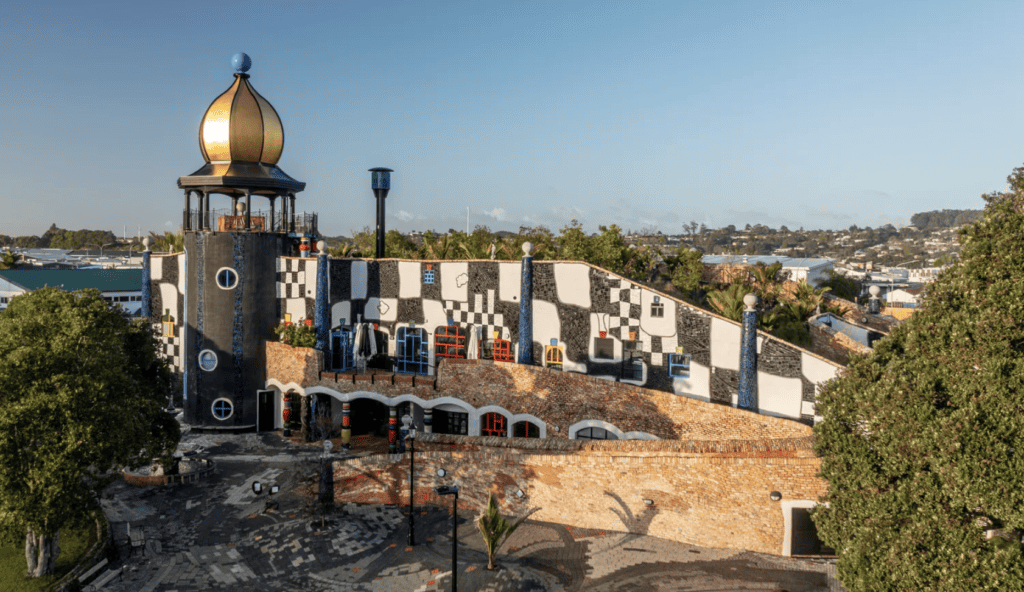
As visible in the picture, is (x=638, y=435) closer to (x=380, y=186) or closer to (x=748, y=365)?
(x=748, y=365)

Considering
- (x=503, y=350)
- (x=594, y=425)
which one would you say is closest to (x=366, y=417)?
(x=503, y=350)

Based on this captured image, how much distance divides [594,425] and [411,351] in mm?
8802

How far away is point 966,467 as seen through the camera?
9586mm

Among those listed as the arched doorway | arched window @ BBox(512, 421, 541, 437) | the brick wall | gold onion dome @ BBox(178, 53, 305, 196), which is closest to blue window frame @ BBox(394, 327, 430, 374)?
the arched doorway

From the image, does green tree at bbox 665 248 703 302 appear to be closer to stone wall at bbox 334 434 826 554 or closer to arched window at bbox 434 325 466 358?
arched window at bbox 434 325 466 358

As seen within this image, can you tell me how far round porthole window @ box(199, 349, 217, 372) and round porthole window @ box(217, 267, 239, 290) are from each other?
274 cm

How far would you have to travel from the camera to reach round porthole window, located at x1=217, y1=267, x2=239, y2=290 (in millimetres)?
27750

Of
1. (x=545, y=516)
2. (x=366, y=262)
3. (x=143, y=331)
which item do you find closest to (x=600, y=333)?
(x=545, y=516)

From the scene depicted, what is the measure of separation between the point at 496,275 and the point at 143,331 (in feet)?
38.7

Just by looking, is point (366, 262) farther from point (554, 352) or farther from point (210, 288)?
point (554, 352)

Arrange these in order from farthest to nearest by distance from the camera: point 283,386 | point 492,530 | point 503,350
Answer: point 283,386 → point 503,350 → point 492,530

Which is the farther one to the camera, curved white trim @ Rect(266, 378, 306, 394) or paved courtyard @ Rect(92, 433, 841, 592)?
curved white trim @ Rect(266, 378, 306, 394)

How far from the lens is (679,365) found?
22953mm

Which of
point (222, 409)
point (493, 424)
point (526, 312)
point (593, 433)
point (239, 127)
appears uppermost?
point (239, 127)
